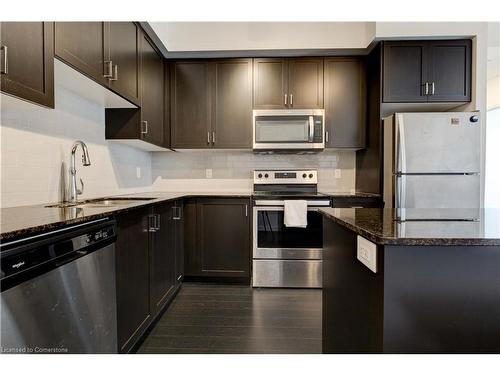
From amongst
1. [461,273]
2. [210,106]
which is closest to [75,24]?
[210,106]

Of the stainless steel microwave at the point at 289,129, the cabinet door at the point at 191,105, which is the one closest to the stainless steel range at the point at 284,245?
the stainless steel microwave at the point at 289,129

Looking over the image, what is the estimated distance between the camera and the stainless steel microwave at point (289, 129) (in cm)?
308

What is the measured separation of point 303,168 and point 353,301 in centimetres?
242

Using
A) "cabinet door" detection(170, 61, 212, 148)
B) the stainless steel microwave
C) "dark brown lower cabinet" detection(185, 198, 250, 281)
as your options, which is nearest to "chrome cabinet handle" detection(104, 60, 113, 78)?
"cabinet door" detection(170, 61, 212, 148)

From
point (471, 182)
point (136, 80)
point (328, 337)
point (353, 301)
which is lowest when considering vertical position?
point (328, 337)

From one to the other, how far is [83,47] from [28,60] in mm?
448

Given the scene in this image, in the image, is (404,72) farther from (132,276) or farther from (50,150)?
(50,150)

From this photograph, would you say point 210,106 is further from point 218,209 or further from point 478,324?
point 478,324

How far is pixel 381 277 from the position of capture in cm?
91

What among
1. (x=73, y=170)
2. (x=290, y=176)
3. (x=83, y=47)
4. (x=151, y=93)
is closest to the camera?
(x=83, y=47)

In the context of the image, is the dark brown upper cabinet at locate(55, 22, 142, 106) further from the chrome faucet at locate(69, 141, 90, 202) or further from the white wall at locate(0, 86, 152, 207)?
the chrome faucet at locate(69, 141, 90, 202)

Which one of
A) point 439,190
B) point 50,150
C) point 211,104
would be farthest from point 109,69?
point 439,190

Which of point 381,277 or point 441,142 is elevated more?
point 441,142

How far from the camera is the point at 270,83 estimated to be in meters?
3.15
